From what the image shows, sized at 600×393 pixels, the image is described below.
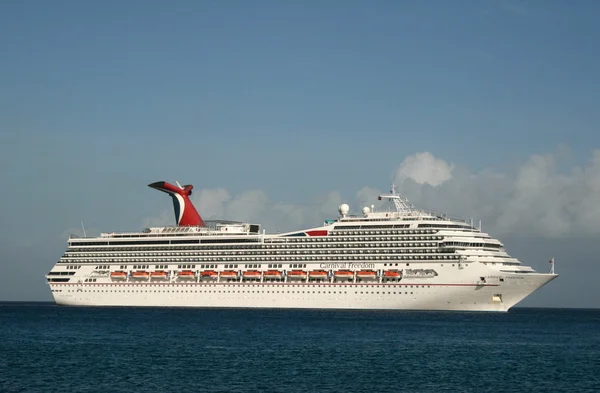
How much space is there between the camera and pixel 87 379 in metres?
46.5

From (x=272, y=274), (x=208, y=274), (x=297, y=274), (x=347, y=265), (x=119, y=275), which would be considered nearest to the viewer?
(x=347, y=265)

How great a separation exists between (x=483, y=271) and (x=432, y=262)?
573 centimetres

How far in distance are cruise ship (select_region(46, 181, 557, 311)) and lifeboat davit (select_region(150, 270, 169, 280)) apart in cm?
15

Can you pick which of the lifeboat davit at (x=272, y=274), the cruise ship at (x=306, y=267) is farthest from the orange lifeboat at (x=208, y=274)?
the lifeboat davit at (x=272, y=274)

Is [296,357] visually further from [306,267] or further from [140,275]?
[140,275]

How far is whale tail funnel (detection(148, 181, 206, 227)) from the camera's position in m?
129

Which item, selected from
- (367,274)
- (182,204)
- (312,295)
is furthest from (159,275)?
(367,274)

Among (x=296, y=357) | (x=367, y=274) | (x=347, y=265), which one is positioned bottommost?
(x=296, y=357)

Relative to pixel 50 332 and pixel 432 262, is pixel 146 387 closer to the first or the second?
pixel 50 332

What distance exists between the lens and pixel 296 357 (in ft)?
185

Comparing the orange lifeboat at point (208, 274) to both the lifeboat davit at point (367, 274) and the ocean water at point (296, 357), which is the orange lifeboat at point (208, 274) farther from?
the ocean water at point (296, 357)

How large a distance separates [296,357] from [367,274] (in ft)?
149

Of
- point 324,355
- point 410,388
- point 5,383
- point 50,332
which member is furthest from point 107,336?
point 410,388

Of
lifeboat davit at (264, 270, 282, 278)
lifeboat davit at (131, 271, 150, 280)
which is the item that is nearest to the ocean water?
lifeboat davit at (264, 270, 282, 278)
